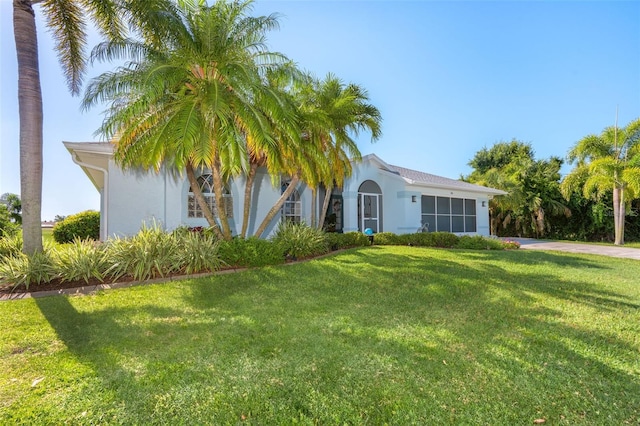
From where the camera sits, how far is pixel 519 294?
671 centimetres

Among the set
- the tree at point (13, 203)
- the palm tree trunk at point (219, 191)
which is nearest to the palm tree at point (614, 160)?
the palm tree trunk at point (219, 191)

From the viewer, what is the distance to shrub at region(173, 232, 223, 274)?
834cm

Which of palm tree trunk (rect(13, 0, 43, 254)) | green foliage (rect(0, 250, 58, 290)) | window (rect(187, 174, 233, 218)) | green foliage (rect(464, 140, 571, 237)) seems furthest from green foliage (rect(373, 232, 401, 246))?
green foliage (rect(464, 140, 571, 237))

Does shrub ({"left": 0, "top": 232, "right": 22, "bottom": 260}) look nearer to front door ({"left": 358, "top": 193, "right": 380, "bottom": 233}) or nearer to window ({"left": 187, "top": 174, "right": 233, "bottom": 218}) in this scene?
window ({"left": 187, "top": 174, "right": 233, "bottom": 218})

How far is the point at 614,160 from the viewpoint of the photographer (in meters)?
19.0

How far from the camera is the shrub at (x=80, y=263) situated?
736 cm

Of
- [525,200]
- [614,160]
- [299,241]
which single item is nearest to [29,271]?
[299,241]

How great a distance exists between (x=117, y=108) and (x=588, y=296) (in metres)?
13.2

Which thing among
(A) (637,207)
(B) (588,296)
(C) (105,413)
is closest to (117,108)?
(C) (105,413)

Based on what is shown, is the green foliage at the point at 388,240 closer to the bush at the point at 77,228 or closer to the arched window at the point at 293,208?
the arched window at the point at 293,208

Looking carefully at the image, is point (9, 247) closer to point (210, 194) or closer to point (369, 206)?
point (210, 194)

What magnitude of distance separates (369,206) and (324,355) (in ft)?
51.2

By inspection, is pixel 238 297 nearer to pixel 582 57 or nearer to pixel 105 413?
pixel 105 413

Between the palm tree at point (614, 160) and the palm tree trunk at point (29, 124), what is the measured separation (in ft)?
87.9
